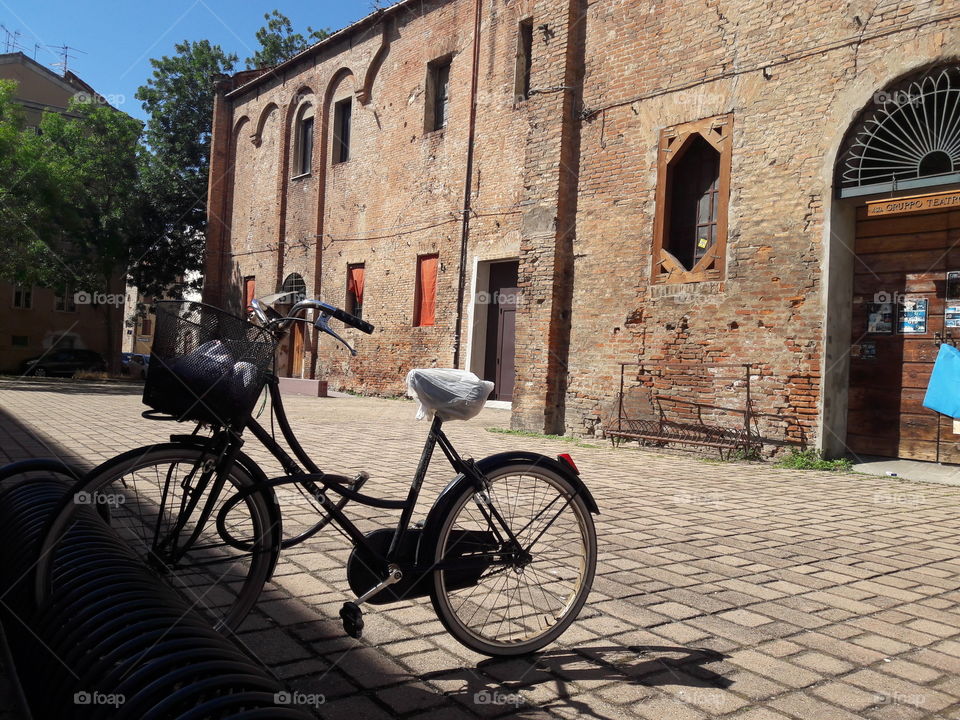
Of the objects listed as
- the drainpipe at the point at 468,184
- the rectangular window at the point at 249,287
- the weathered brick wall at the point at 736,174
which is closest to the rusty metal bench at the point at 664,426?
the weathered brick wall at the point at 736,174

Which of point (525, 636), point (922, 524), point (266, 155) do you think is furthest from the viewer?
point (266, 155)

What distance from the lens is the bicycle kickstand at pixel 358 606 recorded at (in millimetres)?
2738

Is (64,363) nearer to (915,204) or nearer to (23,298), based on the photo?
(23,298)

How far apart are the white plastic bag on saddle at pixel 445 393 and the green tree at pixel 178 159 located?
29.1m

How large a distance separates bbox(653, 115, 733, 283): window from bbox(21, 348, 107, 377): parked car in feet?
93.4

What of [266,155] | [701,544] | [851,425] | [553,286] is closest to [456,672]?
[701,544]

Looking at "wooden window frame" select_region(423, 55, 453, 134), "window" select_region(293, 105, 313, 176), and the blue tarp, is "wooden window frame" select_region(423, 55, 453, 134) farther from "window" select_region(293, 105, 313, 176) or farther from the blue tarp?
the blue tarp

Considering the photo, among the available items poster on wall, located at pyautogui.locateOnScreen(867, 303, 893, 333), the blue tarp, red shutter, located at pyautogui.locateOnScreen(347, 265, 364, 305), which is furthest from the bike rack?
red shutter, located at pyautogui.locateOnScreen(347, 265, 364, 305)

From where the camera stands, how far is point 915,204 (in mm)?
8945

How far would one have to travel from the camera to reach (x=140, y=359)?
37.3 metres

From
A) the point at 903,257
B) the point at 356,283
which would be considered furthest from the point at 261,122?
the point at 903,257

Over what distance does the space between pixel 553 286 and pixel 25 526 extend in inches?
398

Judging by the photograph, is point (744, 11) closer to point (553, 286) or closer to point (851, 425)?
point (553, 286)

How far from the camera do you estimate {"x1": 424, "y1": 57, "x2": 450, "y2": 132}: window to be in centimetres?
1917
